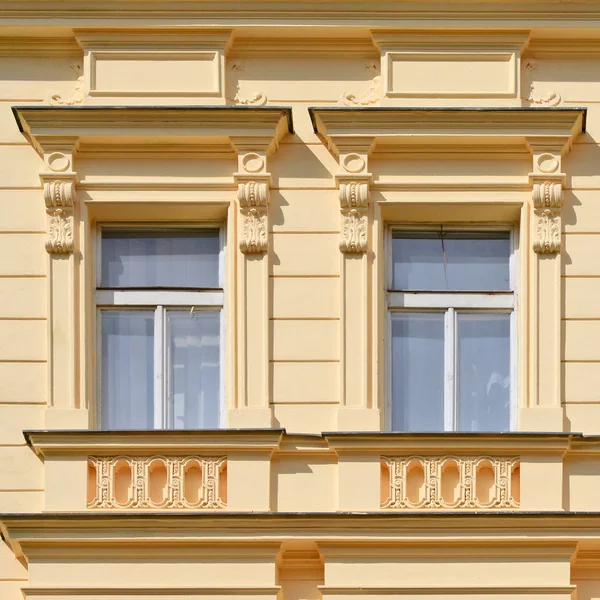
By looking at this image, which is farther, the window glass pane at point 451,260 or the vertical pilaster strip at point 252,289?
the window glass pane at point 451,260

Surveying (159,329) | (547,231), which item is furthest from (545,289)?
(159,329)

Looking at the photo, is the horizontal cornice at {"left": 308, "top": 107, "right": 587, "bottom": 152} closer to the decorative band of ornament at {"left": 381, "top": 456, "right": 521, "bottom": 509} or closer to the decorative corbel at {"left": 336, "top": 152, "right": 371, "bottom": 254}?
the decorative corbel at {"left": 336, "top": 152, "right": 371, "bottom": 254}

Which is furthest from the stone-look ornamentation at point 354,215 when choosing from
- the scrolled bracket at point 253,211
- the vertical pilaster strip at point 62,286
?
the vertical pilaster strip at point 62,286

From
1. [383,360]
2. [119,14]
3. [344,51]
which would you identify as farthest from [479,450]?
[119,14]

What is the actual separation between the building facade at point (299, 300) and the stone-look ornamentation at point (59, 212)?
1.1 inches

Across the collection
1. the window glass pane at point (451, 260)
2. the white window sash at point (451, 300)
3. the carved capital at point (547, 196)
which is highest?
the carved capital at point (547, 196)

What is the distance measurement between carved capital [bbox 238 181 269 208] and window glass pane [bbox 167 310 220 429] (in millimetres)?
940

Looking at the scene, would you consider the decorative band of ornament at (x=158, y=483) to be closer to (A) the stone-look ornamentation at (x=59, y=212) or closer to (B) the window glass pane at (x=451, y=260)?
(A) the stone-look ornamentation at (x=59, y=212)

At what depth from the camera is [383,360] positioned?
15.9m

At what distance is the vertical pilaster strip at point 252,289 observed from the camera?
51.1 feet

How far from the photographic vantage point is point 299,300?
51.9 ft

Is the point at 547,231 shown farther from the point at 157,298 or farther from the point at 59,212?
the point at 59,212

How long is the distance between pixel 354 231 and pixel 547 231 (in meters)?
1.53

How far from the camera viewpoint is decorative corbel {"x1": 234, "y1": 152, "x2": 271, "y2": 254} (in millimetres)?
15828
